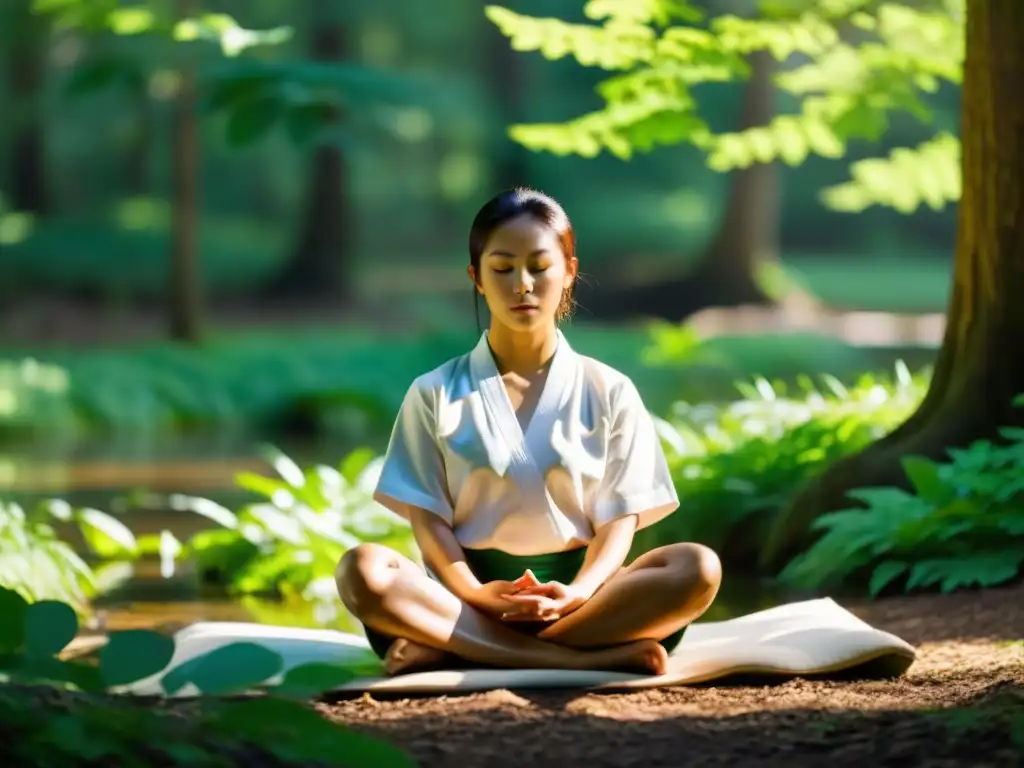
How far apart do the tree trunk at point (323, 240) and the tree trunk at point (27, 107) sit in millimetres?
3257

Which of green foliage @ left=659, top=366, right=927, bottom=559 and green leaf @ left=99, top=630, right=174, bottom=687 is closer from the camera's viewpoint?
green leaf @ left=99, top=630, right=174, bottom=687

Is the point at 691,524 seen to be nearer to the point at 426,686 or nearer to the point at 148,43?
the point at 426,686

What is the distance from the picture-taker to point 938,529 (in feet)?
18.8

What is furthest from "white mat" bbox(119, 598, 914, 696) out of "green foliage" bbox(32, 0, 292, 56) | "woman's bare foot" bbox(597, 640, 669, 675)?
"green foliage" bbox(32, 0, 292, 56)

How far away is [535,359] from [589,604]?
0.66 meters

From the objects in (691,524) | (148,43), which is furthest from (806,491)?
(148,43)

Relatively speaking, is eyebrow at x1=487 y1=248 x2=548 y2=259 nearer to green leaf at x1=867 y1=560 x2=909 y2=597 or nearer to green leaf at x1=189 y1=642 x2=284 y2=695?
green leaf at x1=189 y1=642 x2=284 y2=695

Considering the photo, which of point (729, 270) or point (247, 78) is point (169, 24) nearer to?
point (247, 78)

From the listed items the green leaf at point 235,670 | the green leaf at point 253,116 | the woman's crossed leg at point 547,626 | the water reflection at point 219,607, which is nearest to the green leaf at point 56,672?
the green leaf at point 235,670

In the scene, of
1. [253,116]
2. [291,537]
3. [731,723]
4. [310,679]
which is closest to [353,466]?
[291,537]

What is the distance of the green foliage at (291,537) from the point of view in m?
6.39

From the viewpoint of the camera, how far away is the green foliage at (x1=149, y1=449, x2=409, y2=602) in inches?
252

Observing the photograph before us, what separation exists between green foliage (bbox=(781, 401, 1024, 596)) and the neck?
197 centimetres

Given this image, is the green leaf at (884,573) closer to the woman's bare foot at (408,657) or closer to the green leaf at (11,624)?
the woman's bare foot at (408,657)
